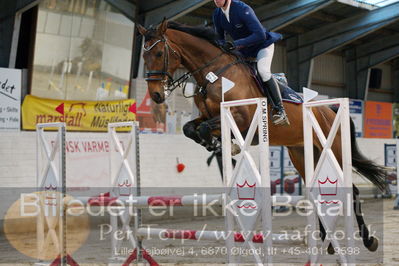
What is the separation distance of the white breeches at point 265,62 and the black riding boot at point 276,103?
0.17 ft

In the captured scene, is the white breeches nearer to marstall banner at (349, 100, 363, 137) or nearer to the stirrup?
the stirrup

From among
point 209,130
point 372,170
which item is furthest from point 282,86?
point 372,170

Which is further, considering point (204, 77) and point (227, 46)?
point (227, 46)

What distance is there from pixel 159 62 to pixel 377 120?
14.5 m

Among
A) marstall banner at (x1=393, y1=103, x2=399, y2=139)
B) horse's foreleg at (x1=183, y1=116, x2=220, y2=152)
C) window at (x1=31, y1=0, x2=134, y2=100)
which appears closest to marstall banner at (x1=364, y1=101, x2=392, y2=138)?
marstall banner at (x1=393, y1=103, x2=399, y2=139)

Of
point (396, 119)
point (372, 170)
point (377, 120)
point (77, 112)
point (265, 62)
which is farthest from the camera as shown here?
point (396, 119)

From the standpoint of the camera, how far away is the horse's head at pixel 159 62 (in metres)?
4.25

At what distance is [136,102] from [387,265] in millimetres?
7728

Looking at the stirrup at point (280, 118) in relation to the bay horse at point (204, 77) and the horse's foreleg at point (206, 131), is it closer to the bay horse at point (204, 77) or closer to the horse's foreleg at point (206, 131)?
the bay horse at point (204, 77)

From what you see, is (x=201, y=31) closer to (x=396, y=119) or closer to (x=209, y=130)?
(x=209, y=130)

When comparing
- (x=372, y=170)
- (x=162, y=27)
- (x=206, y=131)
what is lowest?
(x=372, y=170)

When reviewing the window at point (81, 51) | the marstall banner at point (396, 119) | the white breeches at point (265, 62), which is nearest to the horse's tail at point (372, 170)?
the white breeches at point (265, 62)

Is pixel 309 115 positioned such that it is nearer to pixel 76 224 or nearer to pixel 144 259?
pixel 144 259

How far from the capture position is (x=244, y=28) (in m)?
4.45
